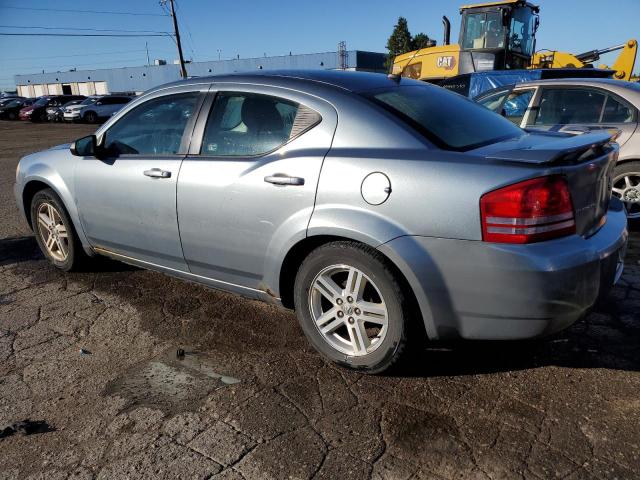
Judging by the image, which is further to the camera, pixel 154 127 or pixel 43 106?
pixel 43 106

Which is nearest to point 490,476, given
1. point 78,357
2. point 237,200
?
point 237,200

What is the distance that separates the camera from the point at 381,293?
259cm

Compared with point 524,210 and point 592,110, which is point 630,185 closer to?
point 592,110

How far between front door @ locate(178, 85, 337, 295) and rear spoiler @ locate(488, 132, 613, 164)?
95 cm

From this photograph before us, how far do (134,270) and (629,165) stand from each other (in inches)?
198

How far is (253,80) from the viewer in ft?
10.5

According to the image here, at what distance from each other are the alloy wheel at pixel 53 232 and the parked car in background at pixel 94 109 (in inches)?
1090

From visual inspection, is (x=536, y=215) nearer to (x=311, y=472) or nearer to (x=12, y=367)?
(x=311, y=472)

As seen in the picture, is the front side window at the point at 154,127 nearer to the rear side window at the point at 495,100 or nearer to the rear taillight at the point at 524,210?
the rear taillight at the point at 524,210

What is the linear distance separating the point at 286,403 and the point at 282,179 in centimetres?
118

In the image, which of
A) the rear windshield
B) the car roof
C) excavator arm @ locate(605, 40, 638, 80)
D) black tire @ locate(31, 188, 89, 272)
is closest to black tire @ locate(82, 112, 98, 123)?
excavator arm @ locate(605, 40, 638, 80)

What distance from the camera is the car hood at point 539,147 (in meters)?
2.31

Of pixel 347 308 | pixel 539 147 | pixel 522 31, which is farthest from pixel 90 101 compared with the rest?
pixel 539 147

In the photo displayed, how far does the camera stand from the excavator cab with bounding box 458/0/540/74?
13.1 meters
